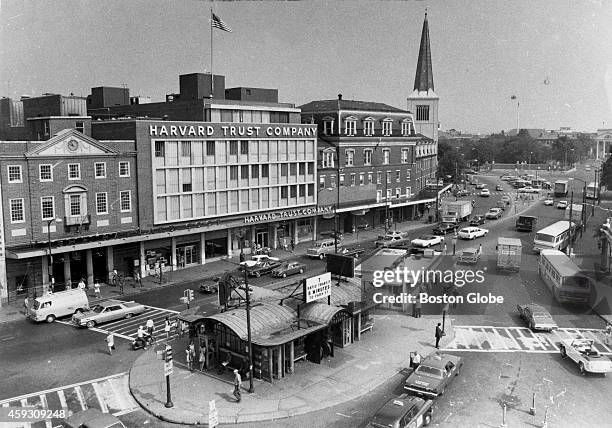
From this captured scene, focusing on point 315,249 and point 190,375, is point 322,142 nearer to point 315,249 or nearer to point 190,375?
point 315,249

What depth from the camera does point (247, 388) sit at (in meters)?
27.4

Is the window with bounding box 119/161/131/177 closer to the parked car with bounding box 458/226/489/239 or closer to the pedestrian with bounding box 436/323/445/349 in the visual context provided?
the pedestrian with bounding box 436/323/445/349

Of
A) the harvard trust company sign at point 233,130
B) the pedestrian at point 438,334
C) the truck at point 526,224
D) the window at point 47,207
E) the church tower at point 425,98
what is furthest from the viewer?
the church tower at point 425,98

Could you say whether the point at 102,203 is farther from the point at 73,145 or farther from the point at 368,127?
the point at 368,127

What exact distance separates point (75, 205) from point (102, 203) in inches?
96.2

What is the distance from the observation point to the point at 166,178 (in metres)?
52.4

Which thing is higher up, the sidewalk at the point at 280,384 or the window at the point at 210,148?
the window at the point at 210,148

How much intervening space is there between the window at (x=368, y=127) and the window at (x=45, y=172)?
42.8 m

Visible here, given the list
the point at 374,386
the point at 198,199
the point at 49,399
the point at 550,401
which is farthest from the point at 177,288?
the point at 550,401

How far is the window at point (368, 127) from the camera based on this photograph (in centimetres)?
7650

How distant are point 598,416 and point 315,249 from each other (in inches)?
1442

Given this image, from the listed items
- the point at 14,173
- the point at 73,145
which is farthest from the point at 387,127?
the point at 14,173

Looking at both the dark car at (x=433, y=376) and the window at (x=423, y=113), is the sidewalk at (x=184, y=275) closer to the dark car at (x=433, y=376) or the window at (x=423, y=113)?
the dark car at (x=433, y=376)

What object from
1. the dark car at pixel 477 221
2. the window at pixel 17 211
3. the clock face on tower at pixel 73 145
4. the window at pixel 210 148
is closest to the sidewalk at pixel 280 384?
the window at pixel 17 211
